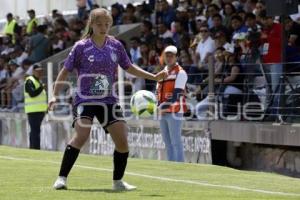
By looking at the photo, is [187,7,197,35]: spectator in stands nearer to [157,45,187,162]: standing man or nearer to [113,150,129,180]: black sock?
[157,45,187,162]: standing man

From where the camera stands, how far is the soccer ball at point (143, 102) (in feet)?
58.1

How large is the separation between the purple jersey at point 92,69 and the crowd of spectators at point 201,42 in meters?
6.23

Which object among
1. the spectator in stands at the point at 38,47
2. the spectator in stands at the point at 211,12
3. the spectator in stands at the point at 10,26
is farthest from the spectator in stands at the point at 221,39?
the spectator in stands at the point at 10,26

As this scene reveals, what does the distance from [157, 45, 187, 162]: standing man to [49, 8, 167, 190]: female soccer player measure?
5555 millimetres

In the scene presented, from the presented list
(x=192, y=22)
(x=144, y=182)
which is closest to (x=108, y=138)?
(x=192, y=22)

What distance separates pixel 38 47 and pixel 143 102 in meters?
10.4

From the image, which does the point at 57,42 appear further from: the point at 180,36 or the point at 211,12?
the point at 211,12

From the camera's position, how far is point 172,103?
16.3 metres

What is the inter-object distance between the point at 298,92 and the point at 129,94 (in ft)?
18.1

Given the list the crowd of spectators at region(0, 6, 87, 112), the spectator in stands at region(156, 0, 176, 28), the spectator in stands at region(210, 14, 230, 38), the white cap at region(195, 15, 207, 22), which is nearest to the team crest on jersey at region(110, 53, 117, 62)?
the spectator in stands at region(210, 14, 230, 38)

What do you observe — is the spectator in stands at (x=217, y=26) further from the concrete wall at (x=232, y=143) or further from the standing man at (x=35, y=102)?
the standing man at (x=35, y=102)

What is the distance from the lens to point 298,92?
1593 centimetres

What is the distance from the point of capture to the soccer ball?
17.7 metres

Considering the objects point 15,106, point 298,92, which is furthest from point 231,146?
point 15,106
